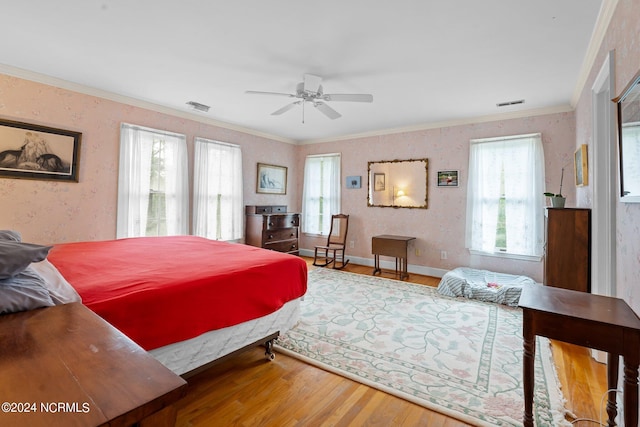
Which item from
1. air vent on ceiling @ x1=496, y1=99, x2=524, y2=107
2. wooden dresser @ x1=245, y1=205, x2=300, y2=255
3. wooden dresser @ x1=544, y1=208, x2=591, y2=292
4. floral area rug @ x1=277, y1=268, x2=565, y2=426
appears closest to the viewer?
floral area rug @ x1=277, y1=268, x2=565, y2=426

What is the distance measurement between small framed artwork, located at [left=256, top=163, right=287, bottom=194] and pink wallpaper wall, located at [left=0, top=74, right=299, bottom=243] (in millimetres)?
1903

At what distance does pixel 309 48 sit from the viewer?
2607 millimetres

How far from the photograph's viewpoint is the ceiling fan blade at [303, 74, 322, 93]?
296cm

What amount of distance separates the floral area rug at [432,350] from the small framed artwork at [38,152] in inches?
128

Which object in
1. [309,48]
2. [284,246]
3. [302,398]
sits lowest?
[302,398]

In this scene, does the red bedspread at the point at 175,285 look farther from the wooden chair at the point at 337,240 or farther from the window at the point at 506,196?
the window at the point at 506,196

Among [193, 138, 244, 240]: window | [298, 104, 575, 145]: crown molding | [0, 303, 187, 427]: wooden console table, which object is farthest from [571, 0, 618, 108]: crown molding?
[193, 138, 244, 240]: window

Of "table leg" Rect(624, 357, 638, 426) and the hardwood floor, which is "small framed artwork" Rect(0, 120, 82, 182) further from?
"table leg" Rect(624, 357, 638, 426)

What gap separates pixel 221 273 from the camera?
1.96 meters

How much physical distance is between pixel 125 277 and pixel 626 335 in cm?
253

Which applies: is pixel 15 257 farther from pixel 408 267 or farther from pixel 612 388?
pixel 408 267

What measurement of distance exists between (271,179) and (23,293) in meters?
5.08

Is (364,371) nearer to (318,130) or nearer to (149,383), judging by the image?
(149,383)

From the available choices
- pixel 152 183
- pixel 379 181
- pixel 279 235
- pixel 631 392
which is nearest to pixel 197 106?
pixel 152 183
